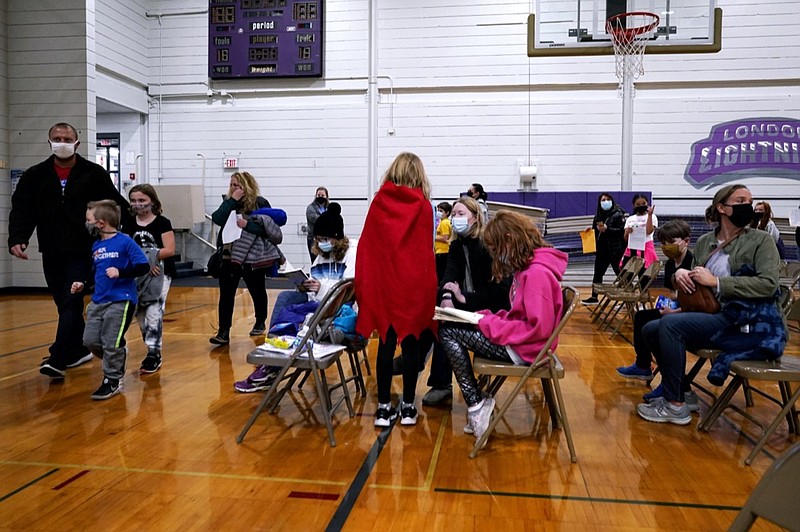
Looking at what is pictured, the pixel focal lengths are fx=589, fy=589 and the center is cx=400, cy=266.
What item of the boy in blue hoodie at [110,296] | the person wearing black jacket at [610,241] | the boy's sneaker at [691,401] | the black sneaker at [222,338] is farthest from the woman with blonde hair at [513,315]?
the person wearing black jacket at [610,241]

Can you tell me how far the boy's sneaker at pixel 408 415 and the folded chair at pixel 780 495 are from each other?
6.80 feet

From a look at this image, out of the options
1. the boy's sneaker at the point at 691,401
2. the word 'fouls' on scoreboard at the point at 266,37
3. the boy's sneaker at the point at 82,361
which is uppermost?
the word 'fouls' on scoreboard at the point at 266,37

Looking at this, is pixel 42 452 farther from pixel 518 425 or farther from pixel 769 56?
pixel 769 56

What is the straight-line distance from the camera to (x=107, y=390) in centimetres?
342

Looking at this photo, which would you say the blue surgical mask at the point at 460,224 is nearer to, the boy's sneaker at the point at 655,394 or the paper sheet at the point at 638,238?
the boy's sneaker at the point at 655,394

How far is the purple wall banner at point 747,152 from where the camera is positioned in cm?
996

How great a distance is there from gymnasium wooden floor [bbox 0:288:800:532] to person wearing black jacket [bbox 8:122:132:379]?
369mm

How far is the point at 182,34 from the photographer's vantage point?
1132 centimetres

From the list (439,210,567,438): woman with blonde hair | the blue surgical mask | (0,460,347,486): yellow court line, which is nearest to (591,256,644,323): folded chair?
the blue surgical mask

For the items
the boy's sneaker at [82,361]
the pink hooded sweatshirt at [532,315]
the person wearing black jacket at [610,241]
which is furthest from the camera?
the person wearing black jacket at [610,241]

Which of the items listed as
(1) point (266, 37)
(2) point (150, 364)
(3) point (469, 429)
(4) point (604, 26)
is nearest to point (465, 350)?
(3) point (469, 429)

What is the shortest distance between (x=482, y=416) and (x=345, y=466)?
70cm

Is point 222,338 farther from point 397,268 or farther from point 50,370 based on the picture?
point 397,268

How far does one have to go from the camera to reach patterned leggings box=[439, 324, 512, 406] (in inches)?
108
